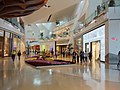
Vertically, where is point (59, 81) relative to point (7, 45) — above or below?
below

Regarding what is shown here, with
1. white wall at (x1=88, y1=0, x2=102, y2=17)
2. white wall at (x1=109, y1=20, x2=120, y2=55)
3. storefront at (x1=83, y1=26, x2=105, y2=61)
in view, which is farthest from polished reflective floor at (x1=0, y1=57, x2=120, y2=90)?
white wall at (x1=88, y1=0, x2=102, y2=17)

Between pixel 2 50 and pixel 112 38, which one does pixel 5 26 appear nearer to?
pixel 2 50

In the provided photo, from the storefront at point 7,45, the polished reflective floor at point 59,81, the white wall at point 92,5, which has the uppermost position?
the white wall at point 92,5

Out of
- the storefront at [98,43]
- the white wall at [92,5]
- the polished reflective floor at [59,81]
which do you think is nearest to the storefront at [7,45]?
the storefront at [98,43]

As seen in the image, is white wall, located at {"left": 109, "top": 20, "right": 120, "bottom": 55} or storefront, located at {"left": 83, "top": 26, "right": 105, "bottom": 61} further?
storefront, located at {"left": 83, "top": 26, "right": 105, "bottom": 61}

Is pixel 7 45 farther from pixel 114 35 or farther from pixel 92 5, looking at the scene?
pixel 114 35

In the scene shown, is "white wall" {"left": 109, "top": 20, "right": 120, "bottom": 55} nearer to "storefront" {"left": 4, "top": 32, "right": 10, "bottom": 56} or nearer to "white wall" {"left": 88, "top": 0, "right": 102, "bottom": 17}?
"white wall" {"left": 88, "top": 0, "right": 102, "bottom": 17}

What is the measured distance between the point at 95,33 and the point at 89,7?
8501mm

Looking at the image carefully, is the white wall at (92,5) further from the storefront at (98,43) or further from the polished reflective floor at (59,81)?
the polished reflective floor at (59,81)

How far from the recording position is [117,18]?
19.0m

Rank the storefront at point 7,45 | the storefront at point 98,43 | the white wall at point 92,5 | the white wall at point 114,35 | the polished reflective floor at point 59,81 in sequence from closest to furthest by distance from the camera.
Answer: the polished reflective floor at point 59,81, the white wall at point 114,35, the storefront at point 98,43, the storefront at point 7,45, the white wall at point 92,5

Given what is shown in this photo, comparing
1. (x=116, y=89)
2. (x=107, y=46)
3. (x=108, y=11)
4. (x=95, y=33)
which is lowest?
(x=116, y=89)

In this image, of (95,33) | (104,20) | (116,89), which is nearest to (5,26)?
(95,33)

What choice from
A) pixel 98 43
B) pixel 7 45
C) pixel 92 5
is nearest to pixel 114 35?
pixel 98 43
